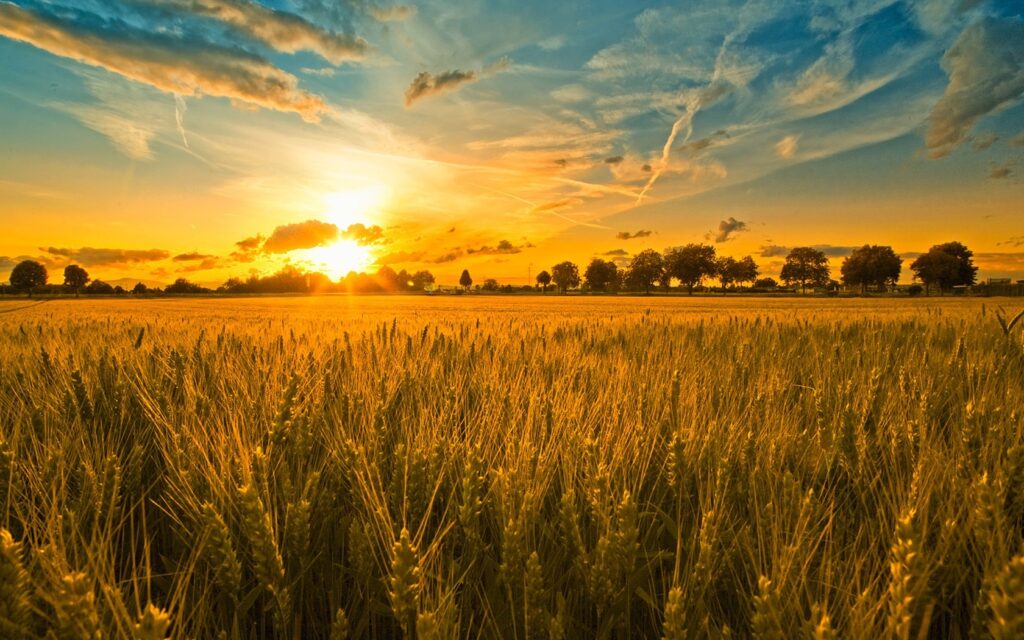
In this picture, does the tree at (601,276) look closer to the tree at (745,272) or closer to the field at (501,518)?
the tree at (745,272)

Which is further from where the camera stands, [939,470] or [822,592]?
[939,470]

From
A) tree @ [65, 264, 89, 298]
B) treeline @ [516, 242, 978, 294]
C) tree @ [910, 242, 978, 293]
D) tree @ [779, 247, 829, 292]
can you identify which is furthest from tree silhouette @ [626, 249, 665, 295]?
tree @ [65, 264, 89, 298]

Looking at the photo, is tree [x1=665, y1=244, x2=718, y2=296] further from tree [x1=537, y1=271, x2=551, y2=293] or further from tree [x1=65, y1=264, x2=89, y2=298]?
tree [x1=65, y1=264, x2=89, y2=298]

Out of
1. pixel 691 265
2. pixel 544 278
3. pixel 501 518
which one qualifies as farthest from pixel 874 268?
pixel 501 518

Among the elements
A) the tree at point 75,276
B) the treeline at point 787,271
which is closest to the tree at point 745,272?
the treeline at point 787,271

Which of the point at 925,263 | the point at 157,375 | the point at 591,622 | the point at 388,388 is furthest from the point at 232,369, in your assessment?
the point at 925,263

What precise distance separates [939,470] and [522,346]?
3.46m

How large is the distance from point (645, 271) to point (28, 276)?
11022cm

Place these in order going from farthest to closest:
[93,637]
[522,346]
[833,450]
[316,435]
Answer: [522,346] → [316,435] → [833,450] → [93,637]

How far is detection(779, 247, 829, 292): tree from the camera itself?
11050cm

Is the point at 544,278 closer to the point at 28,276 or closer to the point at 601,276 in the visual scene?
the point at 601,276

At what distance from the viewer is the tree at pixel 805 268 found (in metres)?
110

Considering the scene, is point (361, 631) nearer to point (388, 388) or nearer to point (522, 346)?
point (388, 388)

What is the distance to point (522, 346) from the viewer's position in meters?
4.83
